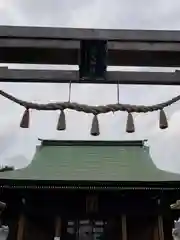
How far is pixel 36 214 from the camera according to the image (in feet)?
38.3

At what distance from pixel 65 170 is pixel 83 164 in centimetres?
122

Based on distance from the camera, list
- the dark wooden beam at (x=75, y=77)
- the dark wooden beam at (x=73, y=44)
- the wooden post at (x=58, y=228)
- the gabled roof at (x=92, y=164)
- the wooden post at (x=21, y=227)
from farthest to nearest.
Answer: the gabled roof at (x=92, y=164) → the wooden post at (x=58, y=228) → the wooden post at (x=21, y=227) → the dark wooden beam at (x=75, y=77) → the dark wooden beam at (x=73, y=44)

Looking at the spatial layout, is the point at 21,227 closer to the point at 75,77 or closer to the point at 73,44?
the point at 75,77

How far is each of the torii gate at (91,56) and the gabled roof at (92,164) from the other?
21.3 feet

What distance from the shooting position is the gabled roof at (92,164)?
12027 mm

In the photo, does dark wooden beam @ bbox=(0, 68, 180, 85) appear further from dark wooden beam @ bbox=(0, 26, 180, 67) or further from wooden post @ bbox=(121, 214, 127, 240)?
wooden post @ bbox=(121, 214, 127, 240)

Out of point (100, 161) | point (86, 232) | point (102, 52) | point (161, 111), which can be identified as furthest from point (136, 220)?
point (102, 52)

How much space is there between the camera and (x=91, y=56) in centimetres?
443

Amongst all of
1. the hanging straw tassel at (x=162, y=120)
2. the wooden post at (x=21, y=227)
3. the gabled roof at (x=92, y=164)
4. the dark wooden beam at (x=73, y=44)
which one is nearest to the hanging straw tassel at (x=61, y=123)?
the dark wooden beam at (x=73, y=44)

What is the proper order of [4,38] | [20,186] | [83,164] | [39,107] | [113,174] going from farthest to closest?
[83,164] < [113,174] < [20,186] < [39,107] < [4,38]

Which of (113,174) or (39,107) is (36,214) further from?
(39,107)

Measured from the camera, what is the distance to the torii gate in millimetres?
4320

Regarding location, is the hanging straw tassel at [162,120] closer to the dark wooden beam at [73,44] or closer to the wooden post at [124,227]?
the dark wooden beam at [73,44]

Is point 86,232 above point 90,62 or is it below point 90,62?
below
